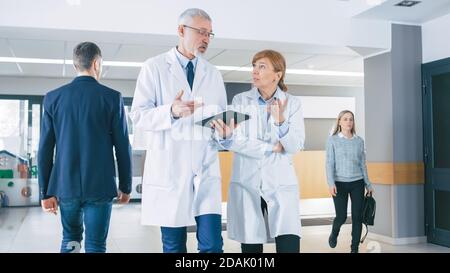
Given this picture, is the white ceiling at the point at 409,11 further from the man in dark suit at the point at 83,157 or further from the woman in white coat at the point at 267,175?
the man in dark suit at the point at 83,157

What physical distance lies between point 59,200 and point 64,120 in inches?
12.1

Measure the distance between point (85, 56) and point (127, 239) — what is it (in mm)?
2548

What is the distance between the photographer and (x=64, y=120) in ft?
6.02

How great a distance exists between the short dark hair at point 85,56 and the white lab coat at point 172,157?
0.35 metres

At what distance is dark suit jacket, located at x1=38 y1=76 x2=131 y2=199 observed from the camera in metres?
1.83

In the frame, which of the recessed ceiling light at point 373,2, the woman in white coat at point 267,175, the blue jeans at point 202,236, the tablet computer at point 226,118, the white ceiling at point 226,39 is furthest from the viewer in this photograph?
the recessed ceiling light at point 373,2

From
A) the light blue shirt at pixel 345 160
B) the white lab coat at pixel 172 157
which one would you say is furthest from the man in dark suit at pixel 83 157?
the light blue shirt at pixel 345 160

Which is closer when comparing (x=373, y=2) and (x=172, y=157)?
(x=172, y=157)

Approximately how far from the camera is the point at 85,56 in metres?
1.94

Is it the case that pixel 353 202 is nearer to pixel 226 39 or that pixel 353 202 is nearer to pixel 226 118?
pixel 226 39

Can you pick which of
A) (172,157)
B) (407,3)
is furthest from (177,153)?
(407,3)

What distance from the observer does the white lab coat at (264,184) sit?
6.40ft
